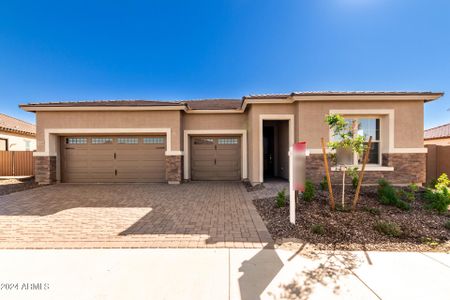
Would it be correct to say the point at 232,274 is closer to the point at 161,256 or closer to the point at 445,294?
the point at 161,256

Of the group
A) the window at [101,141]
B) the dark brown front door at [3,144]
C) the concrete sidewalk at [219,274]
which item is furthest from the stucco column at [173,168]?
the dark brown front door at [3,144]

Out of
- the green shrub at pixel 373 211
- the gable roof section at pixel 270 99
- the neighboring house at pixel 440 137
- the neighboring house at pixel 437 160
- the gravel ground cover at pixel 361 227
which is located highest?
the gable roof section at pixel 270 99

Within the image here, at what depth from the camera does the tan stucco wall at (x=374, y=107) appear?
27.0 feet

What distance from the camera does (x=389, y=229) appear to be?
13.1 feet

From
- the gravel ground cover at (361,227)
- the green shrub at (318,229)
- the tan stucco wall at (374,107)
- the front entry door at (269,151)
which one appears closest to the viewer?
the gravel ground cover at (361,227)

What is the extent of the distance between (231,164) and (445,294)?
8657 mm

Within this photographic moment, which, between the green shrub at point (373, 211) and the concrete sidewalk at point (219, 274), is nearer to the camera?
the concrete sidewalk at point (219, 274)

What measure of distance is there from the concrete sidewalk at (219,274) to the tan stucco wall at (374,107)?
A: 18.1 ft

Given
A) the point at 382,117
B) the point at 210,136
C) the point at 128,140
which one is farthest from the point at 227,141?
the point at 382,117

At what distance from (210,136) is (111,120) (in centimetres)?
483

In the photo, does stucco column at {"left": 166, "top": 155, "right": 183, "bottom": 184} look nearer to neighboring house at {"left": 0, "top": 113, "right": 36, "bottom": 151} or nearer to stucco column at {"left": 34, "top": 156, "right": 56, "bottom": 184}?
stucco column at {"left": 34, "top": 156, "right": 56, "bottom": 184}

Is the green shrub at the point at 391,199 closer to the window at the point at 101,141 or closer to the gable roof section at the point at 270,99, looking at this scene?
the gable roof section at the point at 270,99

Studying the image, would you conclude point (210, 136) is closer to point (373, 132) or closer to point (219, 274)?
point (373, 132)

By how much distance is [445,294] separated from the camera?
2.45 metres
